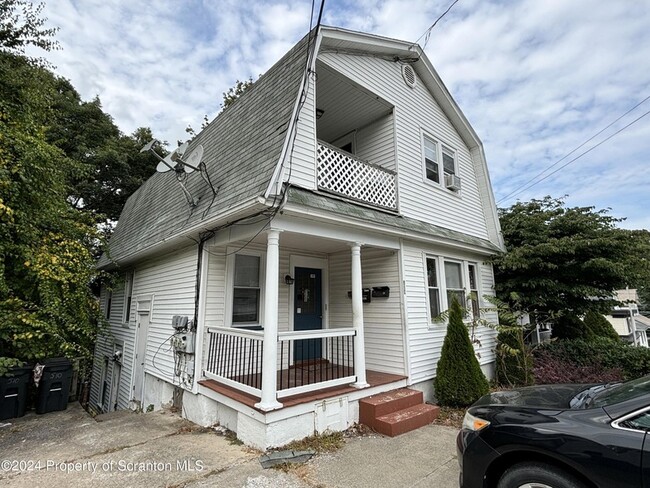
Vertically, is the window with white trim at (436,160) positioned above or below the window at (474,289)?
above

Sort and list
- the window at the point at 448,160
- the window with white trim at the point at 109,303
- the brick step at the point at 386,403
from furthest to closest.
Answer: the window with white trim at the point at 109,303 < the window at the point at 448,160 < the brick step at the point at 386,403

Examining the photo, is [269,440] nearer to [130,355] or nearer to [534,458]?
[534,458]

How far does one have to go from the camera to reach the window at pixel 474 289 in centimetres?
832

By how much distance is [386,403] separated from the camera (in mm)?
5148

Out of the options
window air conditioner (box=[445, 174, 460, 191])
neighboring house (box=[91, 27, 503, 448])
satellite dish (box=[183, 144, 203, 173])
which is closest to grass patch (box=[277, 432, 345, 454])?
neighboring house (box=[91, 27, 503, 448])

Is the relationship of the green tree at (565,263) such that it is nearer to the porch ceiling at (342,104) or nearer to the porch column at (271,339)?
the porch ceiling at (342,104)

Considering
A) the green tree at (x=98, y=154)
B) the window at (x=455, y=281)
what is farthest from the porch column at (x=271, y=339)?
the green tree at (x=98, y=154)

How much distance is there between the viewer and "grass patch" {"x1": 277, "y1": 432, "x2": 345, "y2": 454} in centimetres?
420

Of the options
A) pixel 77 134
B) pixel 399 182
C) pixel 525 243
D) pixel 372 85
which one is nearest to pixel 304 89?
Result: pixel 372 85

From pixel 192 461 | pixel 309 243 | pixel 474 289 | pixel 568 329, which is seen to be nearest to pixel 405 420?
pixel 192 461

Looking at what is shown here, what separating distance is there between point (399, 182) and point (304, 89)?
9.68 ft

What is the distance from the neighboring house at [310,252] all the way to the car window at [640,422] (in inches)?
137

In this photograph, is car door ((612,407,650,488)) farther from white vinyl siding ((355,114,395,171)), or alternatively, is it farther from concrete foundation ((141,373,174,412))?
concrete foundation ((141,373,174,412))

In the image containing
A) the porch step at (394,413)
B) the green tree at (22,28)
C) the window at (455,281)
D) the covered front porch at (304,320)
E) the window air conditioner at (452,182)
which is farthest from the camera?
the green tree at (22,28)
